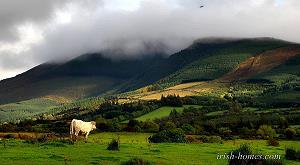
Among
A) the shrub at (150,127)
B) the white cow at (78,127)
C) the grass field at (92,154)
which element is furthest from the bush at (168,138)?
the shrub at (150,127)

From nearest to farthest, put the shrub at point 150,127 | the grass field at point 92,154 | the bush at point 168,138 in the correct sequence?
the grass field at point 92,154
the bush at point 168,138
the shrub at point 150,127

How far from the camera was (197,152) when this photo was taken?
54281 mm

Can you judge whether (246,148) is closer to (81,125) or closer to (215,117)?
(81,125)

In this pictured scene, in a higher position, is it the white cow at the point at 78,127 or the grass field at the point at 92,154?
the white cow at the point at 78,127

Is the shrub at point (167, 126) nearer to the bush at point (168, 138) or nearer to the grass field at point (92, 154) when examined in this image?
the bush at point (168, 138)

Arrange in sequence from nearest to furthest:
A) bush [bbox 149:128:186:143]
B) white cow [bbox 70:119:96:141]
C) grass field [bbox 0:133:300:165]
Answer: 1. grass field [bbox 0:133:300:165]
2. white cow [bbox 70:119:96:141]
3. bush [bbox 149:128:186:143]

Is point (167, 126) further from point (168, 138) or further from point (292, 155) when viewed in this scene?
point (292, 155)

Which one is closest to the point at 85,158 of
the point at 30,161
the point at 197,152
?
the point at 30,161

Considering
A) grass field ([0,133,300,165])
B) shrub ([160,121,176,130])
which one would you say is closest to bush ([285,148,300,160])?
grass field ([0,133,300,165])

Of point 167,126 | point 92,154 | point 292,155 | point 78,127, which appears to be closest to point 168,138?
point 78,127

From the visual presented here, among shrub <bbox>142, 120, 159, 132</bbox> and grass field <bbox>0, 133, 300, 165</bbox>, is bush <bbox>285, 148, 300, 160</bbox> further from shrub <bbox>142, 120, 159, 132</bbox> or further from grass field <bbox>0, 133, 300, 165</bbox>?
shrub <bbox>142, 120, 159, 132</bbox>

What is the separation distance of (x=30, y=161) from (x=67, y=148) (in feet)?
35.2

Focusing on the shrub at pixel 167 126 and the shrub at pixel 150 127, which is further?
the shrub at pixel 167 126

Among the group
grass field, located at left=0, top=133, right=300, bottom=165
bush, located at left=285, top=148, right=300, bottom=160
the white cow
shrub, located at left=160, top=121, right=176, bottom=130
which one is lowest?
bush, located at left=285, top=148, right=300, bottom=160
